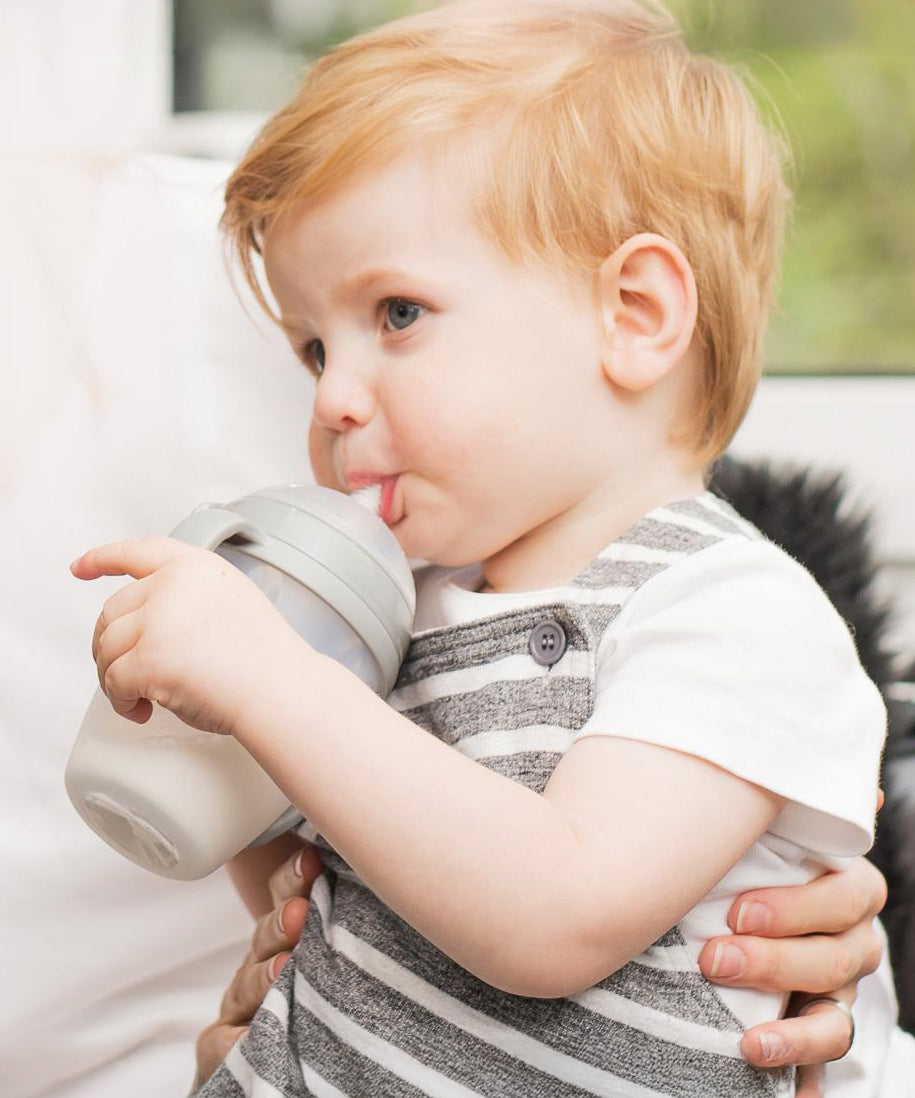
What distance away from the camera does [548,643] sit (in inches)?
30.2

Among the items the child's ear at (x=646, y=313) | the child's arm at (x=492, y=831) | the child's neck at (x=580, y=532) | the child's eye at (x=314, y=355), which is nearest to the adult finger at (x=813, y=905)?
the child's arm at (x=492, y=831)

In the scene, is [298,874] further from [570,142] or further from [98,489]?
[570,142]

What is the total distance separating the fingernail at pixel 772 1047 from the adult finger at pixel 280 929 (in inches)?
12.9

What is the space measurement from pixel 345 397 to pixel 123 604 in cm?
23

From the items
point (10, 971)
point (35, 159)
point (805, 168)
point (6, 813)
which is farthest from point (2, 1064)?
point (805, 168)

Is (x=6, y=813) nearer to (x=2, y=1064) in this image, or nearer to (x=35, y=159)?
(x=2, y=1064)

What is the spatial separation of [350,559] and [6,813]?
0.43 m

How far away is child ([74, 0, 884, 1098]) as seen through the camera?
2.12ft

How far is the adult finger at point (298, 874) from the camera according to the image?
900mm

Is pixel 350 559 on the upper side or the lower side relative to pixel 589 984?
upper

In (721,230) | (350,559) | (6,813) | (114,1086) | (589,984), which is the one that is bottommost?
(114,1086)

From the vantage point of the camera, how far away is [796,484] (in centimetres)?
111

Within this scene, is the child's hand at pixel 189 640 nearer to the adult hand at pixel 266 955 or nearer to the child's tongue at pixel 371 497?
the child's tongue at pixel 371 497

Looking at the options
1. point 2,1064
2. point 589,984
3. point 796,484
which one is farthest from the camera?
point 796,484
